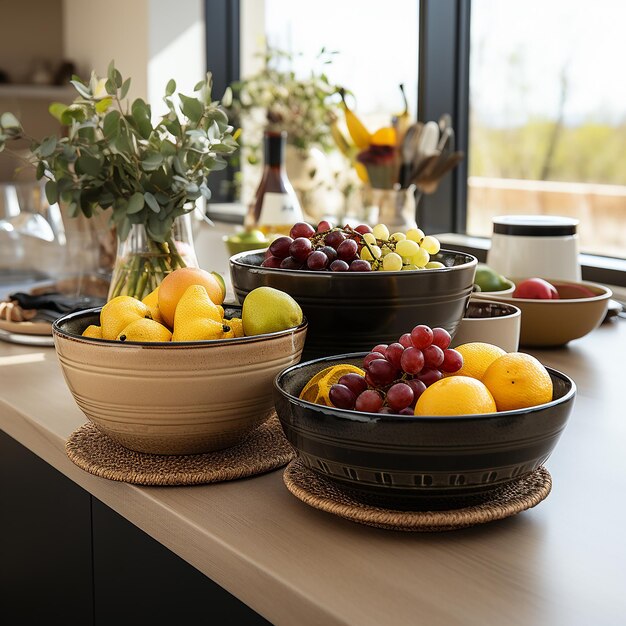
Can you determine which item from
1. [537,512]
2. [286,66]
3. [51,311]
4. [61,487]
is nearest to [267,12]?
[286,66]

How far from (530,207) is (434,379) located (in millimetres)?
4613

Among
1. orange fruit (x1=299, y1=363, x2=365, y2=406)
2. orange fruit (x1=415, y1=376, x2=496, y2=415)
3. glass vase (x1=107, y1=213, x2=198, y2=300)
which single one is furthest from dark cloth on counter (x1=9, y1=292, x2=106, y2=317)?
orange fruit (x1=415, y1=376, x2=496, y2=415)

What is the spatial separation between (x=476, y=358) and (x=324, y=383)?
0.41ft

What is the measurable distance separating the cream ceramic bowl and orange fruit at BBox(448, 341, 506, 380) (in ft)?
Answer: 0.45

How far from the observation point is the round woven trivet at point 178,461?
671 millimetres

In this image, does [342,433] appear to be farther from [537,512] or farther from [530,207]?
[530,207]

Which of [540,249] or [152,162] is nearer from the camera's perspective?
[152,162]

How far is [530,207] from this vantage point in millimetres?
5035

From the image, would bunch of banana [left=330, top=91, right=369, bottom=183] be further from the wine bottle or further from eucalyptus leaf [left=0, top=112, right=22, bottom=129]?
eucalyptus leaf [left=0, top=112, right=22, bottom=129]

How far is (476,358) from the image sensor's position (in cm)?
69

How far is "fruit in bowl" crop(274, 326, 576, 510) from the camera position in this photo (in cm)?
55

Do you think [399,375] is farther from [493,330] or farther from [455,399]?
[493,330]

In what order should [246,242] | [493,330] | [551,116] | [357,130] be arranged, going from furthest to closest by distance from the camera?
[551,116]
[357,130]
[246,242]
[493,330]

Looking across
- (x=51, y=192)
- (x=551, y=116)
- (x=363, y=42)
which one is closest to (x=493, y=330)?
(x=51, y=192)
